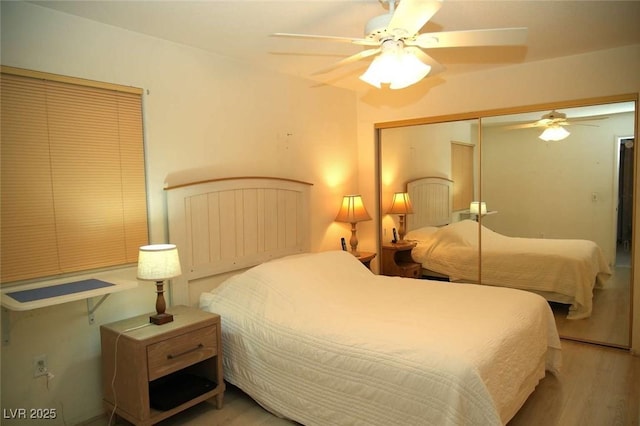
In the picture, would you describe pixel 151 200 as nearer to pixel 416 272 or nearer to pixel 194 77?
pixel 194 77

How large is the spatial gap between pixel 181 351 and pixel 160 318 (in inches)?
9.1

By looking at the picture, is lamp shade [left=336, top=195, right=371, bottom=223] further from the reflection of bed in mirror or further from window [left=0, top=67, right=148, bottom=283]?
window [left=0, top=67, right=148, bottom=283]

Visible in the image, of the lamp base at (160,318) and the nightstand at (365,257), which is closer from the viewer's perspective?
the lamp base at (160,318)

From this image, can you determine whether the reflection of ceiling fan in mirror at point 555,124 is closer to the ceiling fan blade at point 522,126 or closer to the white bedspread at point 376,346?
the ceiling fan blade at point 522,126

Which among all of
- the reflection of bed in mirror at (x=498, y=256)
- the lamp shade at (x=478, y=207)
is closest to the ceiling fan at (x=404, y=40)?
the lamp shade at (x=478, y=207)

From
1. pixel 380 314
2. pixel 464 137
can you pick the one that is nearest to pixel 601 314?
pixel 464 137

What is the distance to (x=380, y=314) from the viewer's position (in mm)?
2547

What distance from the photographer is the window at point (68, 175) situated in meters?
2.23

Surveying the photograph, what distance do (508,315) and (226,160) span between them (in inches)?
86.5

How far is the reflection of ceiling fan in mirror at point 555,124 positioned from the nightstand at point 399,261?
62.0 inches

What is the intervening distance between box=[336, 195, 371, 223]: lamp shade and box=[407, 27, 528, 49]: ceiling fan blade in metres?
2.18

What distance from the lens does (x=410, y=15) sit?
5.98 ft

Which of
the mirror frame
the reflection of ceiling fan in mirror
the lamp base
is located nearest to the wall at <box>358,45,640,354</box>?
the mirror frame

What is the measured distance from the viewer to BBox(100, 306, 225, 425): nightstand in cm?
226
